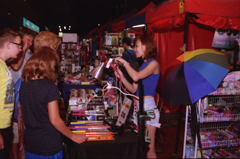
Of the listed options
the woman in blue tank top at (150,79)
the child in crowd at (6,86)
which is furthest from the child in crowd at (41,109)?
the woman in blue tank top at (150,79)

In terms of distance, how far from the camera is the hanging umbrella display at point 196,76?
2041 millimetres

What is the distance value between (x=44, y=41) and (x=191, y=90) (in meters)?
1.80

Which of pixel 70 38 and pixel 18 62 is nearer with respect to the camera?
pixel 18 62

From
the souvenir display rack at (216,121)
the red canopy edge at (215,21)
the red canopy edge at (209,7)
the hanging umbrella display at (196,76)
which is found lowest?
the souvenir display rack at (216,121)

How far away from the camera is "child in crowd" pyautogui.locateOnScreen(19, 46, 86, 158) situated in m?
1.52

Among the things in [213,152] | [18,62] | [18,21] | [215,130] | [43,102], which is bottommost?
[213,152]

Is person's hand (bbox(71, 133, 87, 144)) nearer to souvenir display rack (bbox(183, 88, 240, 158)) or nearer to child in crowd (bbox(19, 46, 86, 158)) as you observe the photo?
child in crowd (bbox(19, 46, 86, 158))

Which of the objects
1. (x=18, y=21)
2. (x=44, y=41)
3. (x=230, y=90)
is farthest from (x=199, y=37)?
(x=18, y=21)

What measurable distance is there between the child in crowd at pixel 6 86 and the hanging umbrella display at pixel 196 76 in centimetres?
161

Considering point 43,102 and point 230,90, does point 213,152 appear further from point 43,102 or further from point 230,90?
point 43,102

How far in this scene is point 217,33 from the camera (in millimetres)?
4527

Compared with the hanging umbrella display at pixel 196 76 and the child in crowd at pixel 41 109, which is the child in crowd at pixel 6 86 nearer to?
the child in crowd at pixel 41 109

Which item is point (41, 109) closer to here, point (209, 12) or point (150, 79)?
point (150, 79)

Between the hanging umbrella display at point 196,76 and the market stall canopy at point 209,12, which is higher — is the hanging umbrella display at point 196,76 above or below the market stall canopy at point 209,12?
below
